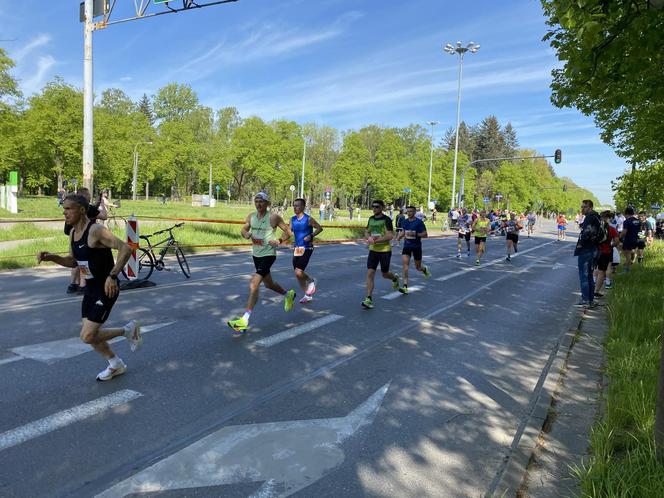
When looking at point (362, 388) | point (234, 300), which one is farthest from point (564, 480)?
point (234, 300)

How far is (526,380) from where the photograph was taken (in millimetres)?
5297

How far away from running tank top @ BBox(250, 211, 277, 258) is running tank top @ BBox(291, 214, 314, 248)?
1.55 metres

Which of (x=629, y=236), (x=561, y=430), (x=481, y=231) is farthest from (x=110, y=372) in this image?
(x=481, y=231)

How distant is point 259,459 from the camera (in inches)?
135

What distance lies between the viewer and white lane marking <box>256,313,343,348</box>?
6.26 m

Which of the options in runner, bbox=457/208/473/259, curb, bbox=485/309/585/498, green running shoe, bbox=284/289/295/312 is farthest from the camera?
runner, bbox=457/208/473/259

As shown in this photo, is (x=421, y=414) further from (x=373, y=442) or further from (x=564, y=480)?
(x=564, y=480)

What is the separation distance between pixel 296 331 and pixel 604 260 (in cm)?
695

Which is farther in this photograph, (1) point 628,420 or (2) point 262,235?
(2) point 262,235

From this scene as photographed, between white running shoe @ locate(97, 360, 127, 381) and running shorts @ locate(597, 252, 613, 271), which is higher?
running shorts @ locate(597, 252, 613, 271)

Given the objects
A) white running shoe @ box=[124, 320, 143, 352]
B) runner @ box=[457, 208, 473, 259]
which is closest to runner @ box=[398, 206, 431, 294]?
white running shoe @ box=[124, 320, 143, 352]

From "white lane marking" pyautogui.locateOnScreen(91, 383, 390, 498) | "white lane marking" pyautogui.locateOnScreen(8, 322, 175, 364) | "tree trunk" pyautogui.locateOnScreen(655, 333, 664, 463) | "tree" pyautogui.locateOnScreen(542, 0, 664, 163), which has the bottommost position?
"white lane marking" pyautogui.locateOnScreen(91, 383, 390, 498)

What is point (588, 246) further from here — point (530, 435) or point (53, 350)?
point (53, 350)

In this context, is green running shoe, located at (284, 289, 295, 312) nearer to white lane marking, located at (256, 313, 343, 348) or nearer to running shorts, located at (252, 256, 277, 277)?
white lane marking, located at (256, 313, 343, 348)
